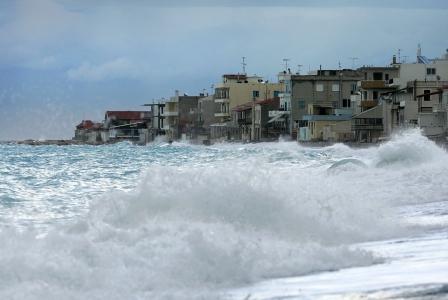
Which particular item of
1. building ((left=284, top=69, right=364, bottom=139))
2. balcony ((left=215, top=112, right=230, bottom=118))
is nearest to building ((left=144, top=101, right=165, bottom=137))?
balcony ((left=215, top=112, right=230, bottom=118))

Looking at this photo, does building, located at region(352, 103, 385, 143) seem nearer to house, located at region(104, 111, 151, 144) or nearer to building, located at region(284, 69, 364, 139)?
building, located at region(284, 69, 364, 139)

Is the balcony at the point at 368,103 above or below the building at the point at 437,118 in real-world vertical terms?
above

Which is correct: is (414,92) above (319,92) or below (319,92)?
below

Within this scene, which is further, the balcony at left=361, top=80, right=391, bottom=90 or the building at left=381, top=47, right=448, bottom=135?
the balcony at left=361, top=80, right=391, bottom=90

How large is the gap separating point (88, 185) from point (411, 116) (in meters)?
47.8

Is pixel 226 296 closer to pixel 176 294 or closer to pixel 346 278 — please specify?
pixel 176 294

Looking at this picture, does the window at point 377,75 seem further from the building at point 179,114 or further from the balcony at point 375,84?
the building at point 179,114

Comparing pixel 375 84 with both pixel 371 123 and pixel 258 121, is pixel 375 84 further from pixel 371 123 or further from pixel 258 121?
pixel 258 121

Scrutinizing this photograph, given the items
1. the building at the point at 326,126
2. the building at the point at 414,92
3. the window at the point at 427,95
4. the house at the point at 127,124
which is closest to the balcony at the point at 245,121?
the building at the point at 326,126

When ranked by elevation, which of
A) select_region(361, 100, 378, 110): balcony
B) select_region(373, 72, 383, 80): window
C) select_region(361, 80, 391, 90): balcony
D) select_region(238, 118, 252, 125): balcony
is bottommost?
select_region(238, 118, 252, 125): balcony

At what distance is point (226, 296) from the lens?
8.94 meters

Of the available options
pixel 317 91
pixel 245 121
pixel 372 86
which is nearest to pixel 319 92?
pixel 317 91

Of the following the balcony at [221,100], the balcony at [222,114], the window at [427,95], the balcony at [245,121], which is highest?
the balcony at [221,100]

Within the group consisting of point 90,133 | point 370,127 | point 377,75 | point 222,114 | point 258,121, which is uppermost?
point 377,75
